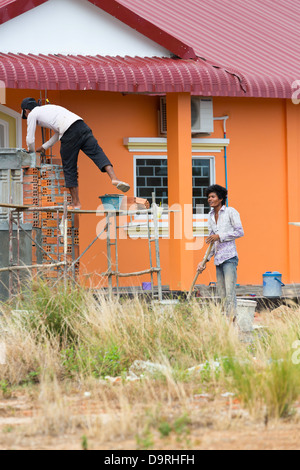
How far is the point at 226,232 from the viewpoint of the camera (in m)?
9.94

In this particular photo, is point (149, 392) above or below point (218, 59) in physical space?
below

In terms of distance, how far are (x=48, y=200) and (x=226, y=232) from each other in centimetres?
284

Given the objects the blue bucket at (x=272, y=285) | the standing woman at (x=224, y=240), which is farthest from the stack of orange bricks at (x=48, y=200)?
the blue bucket at (x=272, y=285)

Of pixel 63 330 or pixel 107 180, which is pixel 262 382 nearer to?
pixel 63 330

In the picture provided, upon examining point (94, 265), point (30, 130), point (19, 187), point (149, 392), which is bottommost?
point (149, 392)

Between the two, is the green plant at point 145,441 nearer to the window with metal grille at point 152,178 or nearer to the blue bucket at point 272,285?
the blue bucket at point 272,285

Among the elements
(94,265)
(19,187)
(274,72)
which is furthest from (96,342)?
(274,72)

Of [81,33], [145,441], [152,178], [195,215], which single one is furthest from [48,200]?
[145,441]

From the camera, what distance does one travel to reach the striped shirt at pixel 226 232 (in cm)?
991

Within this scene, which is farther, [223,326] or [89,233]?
[89,233]

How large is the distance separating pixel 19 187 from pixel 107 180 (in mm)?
3109

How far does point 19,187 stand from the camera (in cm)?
1060

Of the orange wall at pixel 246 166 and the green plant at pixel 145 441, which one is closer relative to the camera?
the green plant at pixel 145 441

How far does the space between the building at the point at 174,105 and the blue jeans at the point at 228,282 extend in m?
2.14
